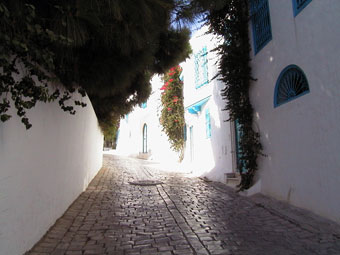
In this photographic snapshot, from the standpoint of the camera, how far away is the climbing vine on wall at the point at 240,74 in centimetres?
636

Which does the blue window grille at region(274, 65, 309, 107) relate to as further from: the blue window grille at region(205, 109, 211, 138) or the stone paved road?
the blue window grille at region(205, 109, 211, 138)

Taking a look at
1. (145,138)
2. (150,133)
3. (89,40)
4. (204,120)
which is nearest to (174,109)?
(204,120)

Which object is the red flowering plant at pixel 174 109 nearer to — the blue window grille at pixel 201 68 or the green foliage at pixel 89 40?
the blue window grille at pixel 201 68

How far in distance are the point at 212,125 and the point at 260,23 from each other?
3946 mm

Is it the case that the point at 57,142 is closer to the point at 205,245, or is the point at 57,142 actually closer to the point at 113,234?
the point at 113,234

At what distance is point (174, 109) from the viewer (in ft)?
46.4

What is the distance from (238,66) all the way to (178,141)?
8078mm

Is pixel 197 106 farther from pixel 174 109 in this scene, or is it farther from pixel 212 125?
pixel 174 109

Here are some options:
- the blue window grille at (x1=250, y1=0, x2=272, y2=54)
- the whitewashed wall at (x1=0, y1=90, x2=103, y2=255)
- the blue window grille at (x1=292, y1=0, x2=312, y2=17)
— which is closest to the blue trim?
the blue window grille at (x1=250, y1=0, x2=272, y2=54)

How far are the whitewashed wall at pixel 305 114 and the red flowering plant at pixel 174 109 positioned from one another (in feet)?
26.4

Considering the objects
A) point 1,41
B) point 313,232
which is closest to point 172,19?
point 1,41

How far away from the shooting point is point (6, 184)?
249 cm

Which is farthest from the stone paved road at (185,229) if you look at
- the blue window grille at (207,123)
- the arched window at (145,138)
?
the arched window at (145,138)

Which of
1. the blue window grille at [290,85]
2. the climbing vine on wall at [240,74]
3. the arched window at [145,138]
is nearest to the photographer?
the blue window grille at [290,85]
